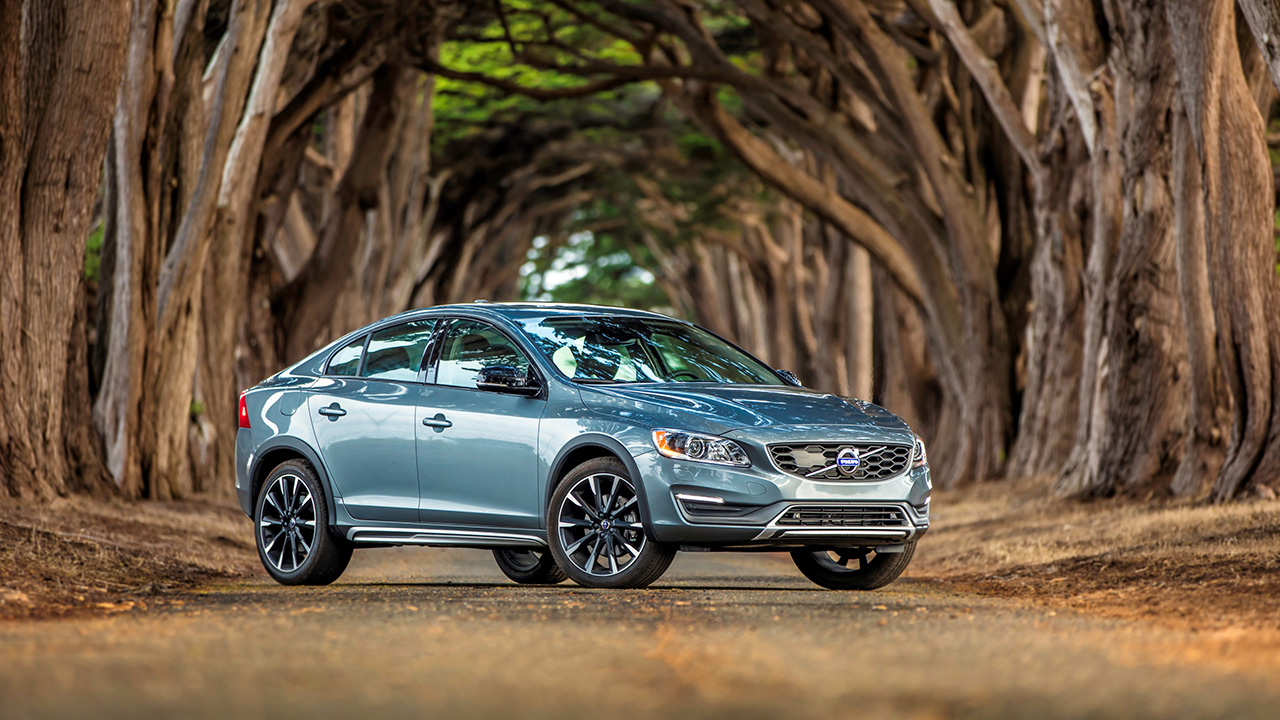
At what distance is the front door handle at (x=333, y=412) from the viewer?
32.0 ft

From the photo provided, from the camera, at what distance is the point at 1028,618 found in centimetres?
743

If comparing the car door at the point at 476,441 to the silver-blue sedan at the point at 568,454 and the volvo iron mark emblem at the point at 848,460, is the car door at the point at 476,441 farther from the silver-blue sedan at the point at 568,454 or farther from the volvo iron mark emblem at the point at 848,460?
the volvo iron mark emblem at the point at 848,460

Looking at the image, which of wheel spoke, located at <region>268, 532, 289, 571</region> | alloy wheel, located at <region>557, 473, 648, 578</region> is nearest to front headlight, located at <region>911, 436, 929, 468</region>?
alloy wheel, located at <region>557, 473, 648, 578</region>

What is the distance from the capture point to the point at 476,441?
9.02 m

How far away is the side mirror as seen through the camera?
8.84 metres

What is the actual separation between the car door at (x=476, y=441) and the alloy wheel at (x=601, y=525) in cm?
25

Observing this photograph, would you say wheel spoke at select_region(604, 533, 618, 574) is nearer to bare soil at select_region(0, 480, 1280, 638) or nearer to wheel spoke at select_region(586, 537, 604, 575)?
wheel spoke at select_region(586, 537, 604, 575)

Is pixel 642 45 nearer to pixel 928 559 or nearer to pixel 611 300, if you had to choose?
pixel 928 559

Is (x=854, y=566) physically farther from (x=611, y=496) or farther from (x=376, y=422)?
(x=376, y=422)

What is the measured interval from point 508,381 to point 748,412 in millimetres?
1301

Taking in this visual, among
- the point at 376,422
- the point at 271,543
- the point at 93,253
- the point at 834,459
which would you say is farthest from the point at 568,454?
the point at 93,253

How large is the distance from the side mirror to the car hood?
1.15 feet

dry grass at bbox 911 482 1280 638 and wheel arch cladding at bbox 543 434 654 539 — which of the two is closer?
dry grass at bbox 911 482 1280 638

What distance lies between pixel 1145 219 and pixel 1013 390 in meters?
5.98
